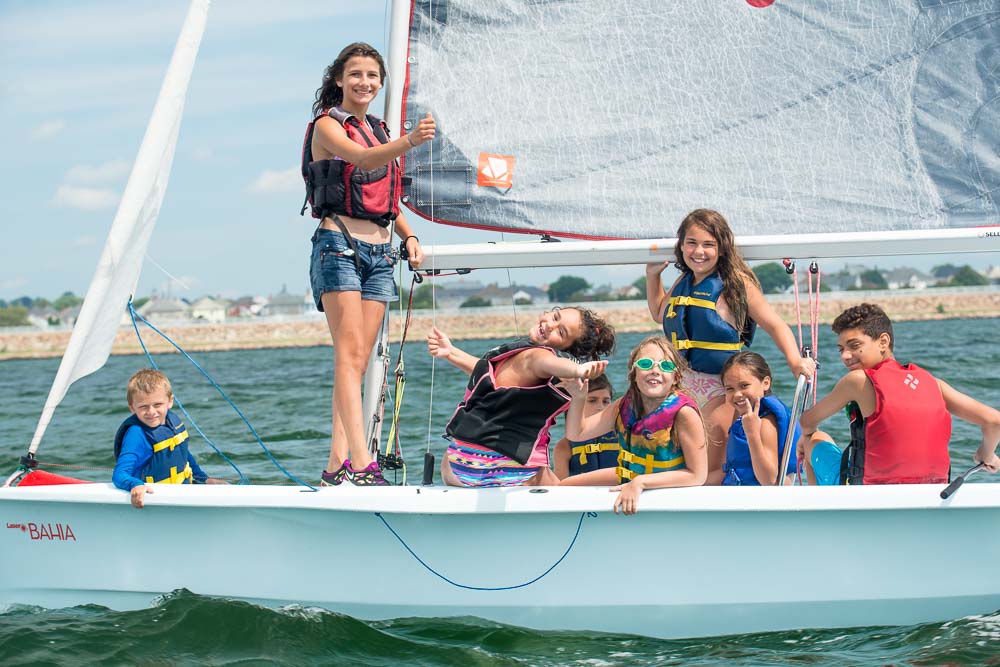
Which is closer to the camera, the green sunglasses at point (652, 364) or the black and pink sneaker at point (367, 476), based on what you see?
the green sunglasses at point (652, 364)

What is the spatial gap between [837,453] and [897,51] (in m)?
1.71

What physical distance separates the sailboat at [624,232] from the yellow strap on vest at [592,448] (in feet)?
2.54

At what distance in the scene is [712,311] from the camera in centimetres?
415

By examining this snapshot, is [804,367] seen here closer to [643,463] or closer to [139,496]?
[643,463]

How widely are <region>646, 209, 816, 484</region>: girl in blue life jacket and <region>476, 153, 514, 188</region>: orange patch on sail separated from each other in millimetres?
832

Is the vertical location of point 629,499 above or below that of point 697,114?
below

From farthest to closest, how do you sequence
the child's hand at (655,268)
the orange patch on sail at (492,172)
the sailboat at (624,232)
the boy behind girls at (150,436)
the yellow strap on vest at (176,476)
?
1. the orange patch on sail at (492,172)
2. the child's hand at (655,268)
3. the yellow strap on vest at (176,476)
4. the boy behind girls at (150,436)
5. the sailboat at (624,232)

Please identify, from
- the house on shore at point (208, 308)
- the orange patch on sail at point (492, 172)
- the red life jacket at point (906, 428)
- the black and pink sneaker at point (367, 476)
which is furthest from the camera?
the house on shore at point (208, 308)

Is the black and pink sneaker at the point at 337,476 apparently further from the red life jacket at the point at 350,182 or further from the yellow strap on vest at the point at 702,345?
the yellow strap on vest at the point at 702,345

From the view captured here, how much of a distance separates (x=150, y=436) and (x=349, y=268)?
1.03m

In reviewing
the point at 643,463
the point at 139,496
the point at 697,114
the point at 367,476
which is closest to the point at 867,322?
the point at 643,463

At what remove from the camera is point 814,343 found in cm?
446

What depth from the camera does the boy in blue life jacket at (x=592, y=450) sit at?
4566 mm

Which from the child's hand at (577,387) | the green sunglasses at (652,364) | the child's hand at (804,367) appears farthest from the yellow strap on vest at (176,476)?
the child's hand at (804,367)
